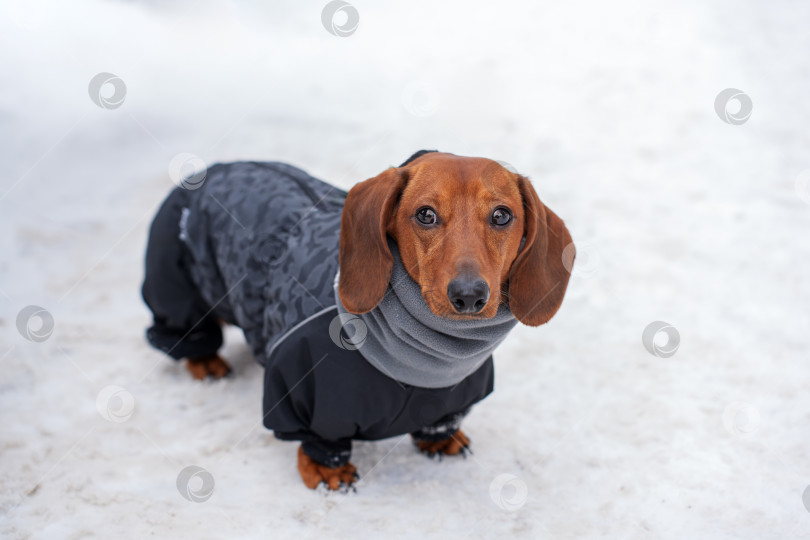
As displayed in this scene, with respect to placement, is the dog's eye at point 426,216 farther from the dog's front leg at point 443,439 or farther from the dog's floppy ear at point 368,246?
the dog's front leg at point 443,439

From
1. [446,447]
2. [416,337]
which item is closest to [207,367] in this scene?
[446,447]

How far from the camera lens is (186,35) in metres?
6.44

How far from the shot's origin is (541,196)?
16.0 feet

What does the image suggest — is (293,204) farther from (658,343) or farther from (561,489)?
(658,343)

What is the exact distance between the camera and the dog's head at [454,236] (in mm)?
2090

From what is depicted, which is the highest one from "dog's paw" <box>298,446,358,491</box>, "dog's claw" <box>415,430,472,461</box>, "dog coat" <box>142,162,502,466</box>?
"dog coat" <box>142,162,502,466</box>

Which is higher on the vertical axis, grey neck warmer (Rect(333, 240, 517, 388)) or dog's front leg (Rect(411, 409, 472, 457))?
grey neck warmer (Rect(333, 240, 517, 388))

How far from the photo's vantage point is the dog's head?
209 centimetres

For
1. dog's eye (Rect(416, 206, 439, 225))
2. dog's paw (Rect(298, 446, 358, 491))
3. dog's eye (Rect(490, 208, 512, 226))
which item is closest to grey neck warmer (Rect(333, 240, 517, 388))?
dog's eye (Rect(416, 206, 439, 225))

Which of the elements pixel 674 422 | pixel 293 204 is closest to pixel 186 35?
pixel 293 204

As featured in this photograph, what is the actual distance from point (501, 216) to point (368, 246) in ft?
1.40

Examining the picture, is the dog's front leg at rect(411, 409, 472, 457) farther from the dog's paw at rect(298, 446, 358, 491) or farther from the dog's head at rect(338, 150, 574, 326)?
the dog's head at rect(338, 150, 574, 326)

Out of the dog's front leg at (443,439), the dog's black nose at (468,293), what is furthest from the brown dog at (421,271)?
the dog's front leg at (443,439)

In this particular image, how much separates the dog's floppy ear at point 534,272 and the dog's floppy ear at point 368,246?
15.8 inches
